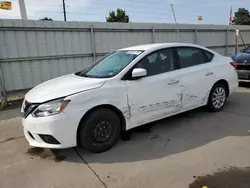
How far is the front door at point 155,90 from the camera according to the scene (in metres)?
3.58

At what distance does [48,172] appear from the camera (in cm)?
295

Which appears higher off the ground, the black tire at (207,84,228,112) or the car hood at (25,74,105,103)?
the car hood at (25,74,105,103)

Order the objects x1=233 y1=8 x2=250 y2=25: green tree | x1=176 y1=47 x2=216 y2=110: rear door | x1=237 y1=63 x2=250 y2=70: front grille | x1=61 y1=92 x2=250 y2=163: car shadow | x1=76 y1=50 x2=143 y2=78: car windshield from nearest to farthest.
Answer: x1=61 y1=92 x2=250 y2=163: car shadow, x1=76 y1=50 x2=143 y2=78: car windshield, x1=176 y1=47 x2=216 y2=110: rear door, x1=237 y1=63 x2=250 y2=70: front grille, x1=233 y1=8 x2=250 y2=25: green tree

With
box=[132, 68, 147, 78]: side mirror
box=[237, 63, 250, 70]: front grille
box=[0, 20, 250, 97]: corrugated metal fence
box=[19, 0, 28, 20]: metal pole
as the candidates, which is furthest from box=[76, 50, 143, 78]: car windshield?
box=[237, 63, 250, 70]: front grille

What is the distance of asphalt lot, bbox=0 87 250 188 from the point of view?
271cm

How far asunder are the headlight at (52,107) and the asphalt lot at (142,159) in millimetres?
758

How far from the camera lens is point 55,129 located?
300 centimetres

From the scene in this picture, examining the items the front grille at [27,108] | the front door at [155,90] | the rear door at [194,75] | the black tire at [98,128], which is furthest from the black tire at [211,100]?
the front grille at [27,108]

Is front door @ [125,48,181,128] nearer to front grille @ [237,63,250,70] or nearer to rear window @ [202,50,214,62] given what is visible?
rear window @ [202,50,214,62]

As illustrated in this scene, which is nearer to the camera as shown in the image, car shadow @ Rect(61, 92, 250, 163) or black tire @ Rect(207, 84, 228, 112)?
car shadow @ Rect(61, 92, 250, 163)

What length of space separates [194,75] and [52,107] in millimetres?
2770

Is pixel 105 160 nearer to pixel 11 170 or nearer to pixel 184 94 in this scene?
pixel 11 170

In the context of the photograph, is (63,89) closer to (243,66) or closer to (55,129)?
(55,129)

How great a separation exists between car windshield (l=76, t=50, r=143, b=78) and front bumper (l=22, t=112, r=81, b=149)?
3.24 ft
